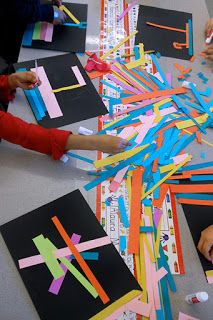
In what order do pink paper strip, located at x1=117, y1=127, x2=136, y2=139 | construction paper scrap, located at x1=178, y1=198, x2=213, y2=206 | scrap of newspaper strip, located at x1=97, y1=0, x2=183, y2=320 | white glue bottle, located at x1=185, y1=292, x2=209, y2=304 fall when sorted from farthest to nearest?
pink paper strip, located at x1=117, y1=127, x2=136, y2=139, construction paper scrap, located at x1=178, y1=198, x2=213, y2=206, scrap of newspaper strip, located at x1=97, y1=0, x2=183, y2=320, white glue bottle, located at x1=185, y1=292, x2=209, y2=304

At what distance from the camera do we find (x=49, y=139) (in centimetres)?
98

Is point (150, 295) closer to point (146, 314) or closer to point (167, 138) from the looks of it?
point (146, 314)

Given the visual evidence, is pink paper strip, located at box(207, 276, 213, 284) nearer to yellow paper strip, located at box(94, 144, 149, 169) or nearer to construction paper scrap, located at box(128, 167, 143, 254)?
construction paper scrap, located at box(128, 167, 143, 254)

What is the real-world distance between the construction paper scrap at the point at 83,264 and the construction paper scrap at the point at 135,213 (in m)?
0.13

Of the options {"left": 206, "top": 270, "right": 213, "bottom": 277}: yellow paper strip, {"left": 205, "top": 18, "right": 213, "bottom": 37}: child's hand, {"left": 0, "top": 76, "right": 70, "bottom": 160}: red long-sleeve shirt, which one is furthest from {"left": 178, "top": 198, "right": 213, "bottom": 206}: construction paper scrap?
{"left": 205, "top": 18, "right": 213, "bottom": 37}: child's hand

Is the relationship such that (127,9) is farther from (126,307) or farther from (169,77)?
(126,307)

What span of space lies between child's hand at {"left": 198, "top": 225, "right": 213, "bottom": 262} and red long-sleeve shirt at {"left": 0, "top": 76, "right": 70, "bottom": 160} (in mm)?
534

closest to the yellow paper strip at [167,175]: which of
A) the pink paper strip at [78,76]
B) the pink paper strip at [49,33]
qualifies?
the pink paper strip at [78,76]

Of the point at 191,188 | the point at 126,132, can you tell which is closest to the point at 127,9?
the point at 126,132

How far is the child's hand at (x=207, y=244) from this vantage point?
2.83 ft

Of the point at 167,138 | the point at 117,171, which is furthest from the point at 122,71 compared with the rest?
the point at 117,171

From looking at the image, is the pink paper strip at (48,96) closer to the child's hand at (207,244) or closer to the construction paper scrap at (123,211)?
the construction paper scrap at (123,211)

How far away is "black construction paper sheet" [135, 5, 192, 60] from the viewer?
4.36ft

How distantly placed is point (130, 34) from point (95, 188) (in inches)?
31.4
